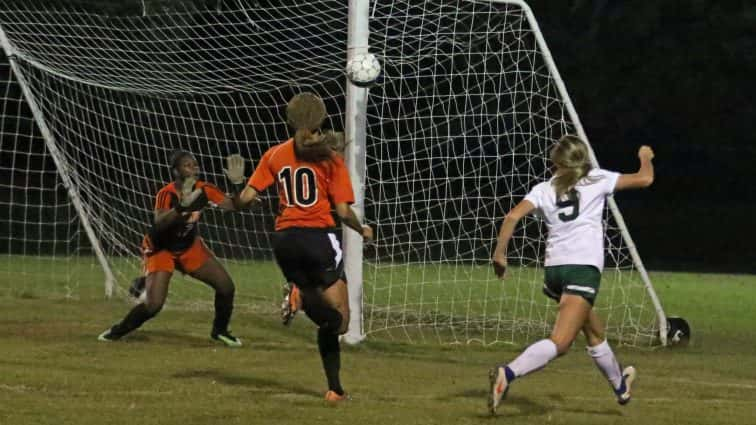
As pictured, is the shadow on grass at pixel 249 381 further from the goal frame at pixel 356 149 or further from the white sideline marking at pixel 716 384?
the white sideline marking at pixel 716 384

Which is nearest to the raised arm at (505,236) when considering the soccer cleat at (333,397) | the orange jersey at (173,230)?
the soccer cleat at (333,397)

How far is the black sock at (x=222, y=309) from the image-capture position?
12375mm

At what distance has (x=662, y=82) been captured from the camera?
34.9m

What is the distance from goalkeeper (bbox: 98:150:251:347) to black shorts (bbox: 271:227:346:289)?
9.47ft

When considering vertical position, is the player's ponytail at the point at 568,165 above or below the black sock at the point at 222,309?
above

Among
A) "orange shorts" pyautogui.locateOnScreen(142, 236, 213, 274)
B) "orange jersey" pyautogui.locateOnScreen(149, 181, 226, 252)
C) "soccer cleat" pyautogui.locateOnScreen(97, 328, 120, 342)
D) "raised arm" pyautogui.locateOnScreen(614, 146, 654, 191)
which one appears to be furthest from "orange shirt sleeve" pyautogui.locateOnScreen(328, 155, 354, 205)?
"soccer cleat" pyautogui.locateOnScreen(97, 328, 120, 342)

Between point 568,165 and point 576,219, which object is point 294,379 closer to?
point 576,219

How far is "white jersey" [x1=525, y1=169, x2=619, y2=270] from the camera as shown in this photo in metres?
8.74

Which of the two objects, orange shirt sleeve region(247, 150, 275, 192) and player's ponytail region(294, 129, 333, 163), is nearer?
player's ponytail region(294, 129, 333, 163)

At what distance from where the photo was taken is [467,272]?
18.0 m

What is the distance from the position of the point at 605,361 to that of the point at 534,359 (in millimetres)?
643

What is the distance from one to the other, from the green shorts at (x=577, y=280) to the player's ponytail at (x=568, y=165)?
1.49ft

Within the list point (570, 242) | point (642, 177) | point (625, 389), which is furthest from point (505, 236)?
point (625, 389)

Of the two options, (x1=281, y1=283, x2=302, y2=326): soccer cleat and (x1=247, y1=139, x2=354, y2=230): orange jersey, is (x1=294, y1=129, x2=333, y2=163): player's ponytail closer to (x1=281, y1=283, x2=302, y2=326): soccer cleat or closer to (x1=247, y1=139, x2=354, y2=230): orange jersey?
(x1=247, y1=139, x2=354, y2=230): orange jersey
